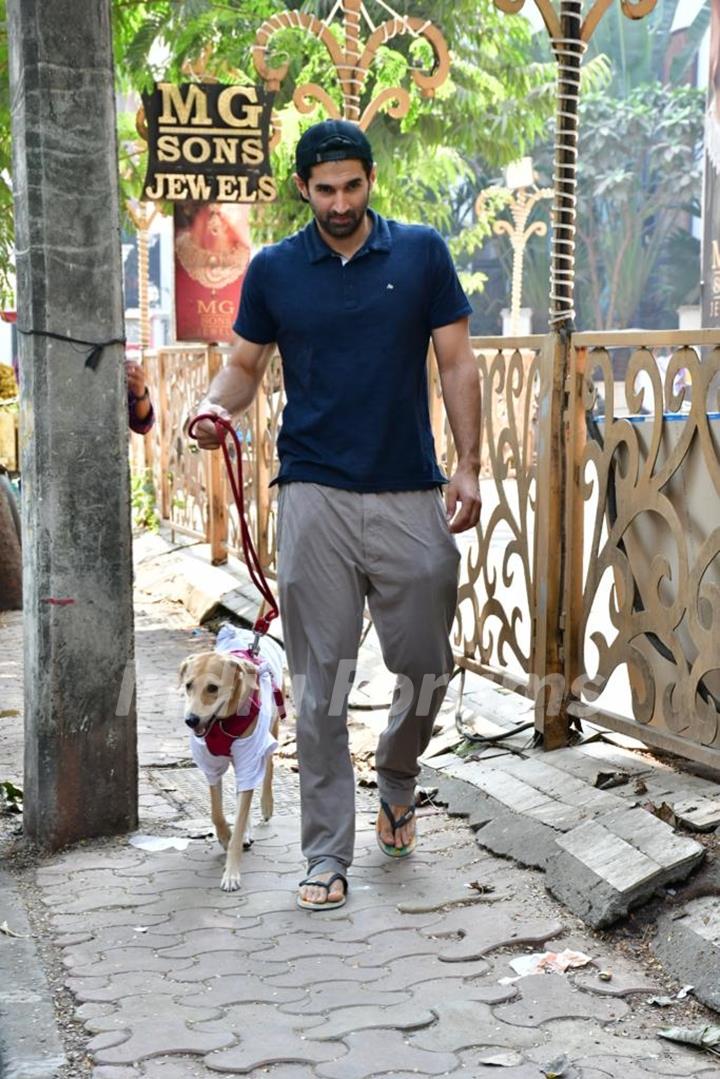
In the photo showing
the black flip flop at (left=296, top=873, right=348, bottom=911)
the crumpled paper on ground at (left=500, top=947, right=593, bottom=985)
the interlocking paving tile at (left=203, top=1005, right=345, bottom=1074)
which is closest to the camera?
the interlocking paving tile at (left=203, top=1005, right=345, bottom=1074)

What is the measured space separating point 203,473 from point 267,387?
2758 millimetres

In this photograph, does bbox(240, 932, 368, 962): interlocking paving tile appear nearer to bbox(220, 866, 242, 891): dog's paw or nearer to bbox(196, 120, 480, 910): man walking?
bbox(196, 120, 480, 910): man walking

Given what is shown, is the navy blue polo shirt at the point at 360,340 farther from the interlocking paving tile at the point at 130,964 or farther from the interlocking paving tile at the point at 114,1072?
the interlocking paving tile at the point at 114,1072

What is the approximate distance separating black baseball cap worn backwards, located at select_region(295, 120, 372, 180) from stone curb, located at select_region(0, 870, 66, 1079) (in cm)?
241

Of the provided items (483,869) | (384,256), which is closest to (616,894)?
(483,869)

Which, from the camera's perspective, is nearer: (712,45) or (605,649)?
(605,649)

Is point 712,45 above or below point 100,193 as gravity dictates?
above

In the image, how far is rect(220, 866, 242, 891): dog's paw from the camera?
493 cm

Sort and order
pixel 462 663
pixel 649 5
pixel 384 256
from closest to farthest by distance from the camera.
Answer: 1. pixel 384 256
2. pixel 649 5
3. pixel 462 663

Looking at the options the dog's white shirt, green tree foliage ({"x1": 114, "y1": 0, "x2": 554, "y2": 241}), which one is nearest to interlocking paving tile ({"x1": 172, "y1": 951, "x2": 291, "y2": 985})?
the dog's white shirt

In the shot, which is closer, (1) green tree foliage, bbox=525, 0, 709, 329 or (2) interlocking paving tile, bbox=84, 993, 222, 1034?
(2) interlocking paving tile, bbox=84, 993, 222, 1034

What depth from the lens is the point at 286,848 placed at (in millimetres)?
5418

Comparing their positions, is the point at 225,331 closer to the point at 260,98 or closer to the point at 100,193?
the point at 260,98

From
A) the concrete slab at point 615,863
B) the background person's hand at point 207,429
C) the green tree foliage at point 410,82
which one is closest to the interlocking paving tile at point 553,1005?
the concrete slab at point 615,863
